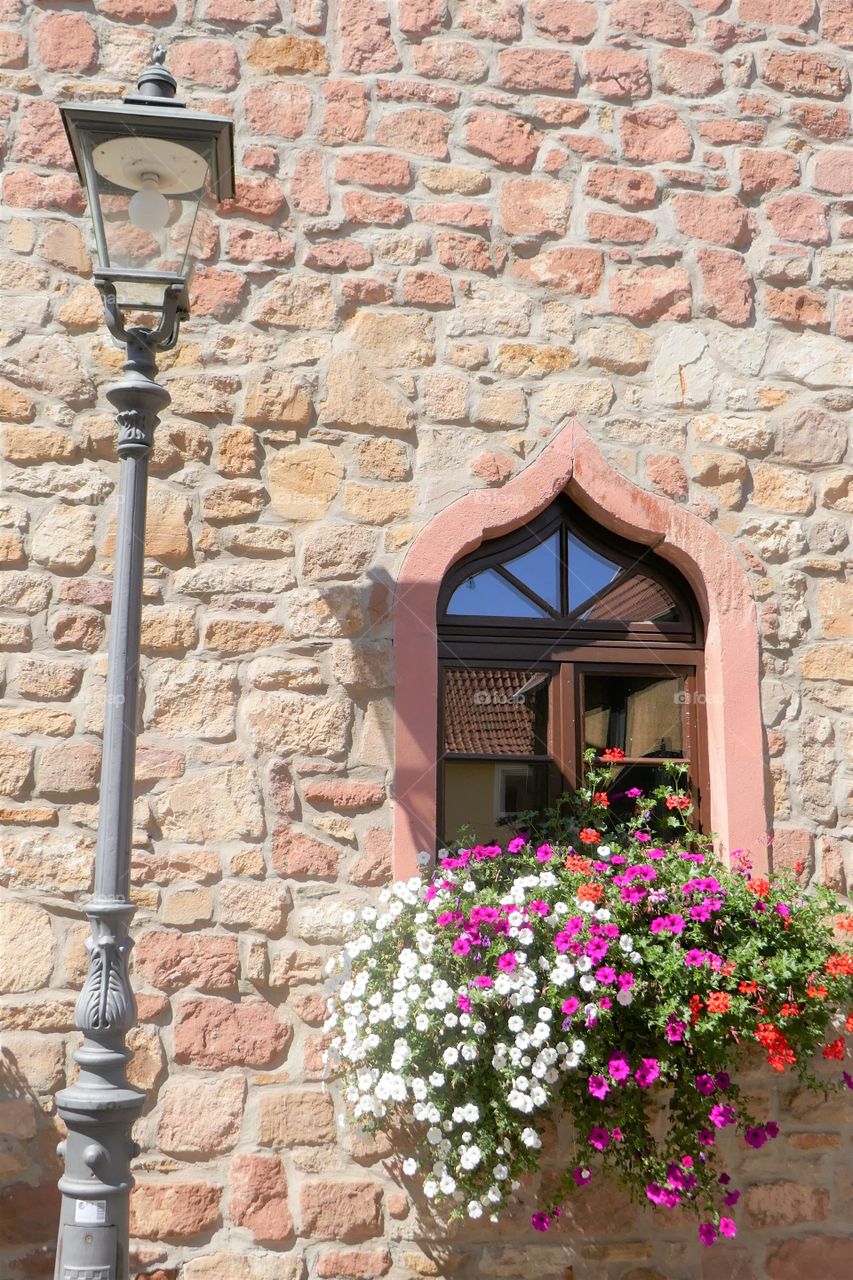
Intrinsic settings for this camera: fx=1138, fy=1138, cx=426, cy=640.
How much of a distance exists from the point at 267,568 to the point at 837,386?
2.07m

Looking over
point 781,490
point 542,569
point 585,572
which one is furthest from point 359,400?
point 781,490

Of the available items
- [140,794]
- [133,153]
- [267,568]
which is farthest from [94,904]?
[133,153]

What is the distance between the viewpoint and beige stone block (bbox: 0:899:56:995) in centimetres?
324

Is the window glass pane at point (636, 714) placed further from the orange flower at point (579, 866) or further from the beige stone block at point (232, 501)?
the beige stone block at point (232, 501)

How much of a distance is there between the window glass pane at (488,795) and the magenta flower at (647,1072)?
0.85 m

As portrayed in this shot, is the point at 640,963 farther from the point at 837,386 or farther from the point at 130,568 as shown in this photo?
the point at 837,386

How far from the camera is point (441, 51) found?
3.90 meters

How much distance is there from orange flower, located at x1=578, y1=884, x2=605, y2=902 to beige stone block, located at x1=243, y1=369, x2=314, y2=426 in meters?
1.69

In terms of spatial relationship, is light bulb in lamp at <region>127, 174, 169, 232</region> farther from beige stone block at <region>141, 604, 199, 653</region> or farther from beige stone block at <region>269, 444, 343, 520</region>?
beige stone block at <region>141, 604, 199, 653</region>

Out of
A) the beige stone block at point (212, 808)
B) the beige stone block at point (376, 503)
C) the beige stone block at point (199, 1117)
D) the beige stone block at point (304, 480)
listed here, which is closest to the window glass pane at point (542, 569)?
the beige stone block at point (376, 503)

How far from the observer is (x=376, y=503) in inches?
143

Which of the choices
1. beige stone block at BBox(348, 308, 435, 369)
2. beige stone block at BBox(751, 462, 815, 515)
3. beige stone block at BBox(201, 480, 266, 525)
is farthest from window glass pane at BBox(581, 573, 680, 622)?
beige stone block at BBox(201, 480, 266, 525)

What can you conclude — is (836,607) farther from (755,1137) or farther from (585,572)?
(755,1137)

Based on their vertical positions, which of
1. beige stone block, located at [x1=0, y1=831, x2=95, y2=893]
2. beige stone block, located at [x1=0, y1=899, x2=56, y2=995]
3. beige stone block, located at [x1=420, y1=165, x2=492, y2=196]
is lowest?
beige stone block, located at [x1=0, y1=899, x2=56, y2=995]
